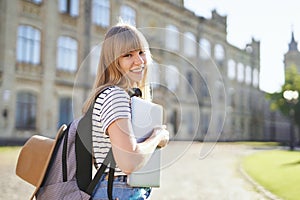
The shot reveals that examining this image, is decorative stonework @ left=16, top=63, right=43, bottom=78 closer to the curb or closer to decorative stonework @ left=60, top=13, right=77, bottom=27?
decorative stonework @ left=60, top=13, right=77, bottom=27

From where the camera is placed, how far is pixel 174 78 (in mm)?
1487

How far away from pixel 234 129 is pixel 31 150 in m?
31.0

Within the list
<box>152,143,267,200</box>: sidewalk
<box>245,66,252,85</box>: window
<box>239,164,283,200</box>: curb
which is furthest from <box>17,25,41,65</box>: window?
<box>245,66,252,85</box>: window

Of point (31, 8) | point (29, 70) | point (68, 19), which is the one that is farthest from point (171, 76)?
point (68, 19)

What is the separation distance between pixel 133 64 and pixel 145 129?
0.24 meters

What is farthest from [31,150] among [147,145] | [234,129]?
[234,129]

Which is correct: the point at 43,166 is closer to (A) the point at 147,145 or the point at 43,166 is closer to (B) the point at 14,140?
(A) the point at 147,145

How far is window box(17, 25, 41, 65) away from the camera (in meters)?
17.6

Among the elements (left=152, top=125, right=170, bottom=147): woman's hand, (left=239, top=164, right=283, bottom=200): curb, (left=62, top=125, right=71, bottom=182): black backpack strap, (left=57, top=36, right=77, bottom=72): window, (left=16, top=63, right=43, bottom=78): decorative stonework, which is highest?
(left=57, top=36, right=77, bottom=72): window

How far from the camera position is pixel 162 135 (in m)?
1.31

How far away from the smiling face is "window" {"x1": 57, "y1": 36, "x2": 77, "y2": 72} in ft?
59.9

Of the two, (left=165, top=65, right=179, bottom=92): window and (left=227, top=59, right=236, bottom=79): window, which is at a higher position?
(left=227, top=59, right=236, bottom=79): window

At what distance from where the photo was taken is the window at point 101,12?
20828 millimetres

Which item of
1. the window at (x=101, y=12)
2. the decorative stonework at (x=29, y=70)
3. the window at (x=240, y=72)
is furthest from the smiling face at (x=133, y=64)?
the window at (x=240, y=72)
